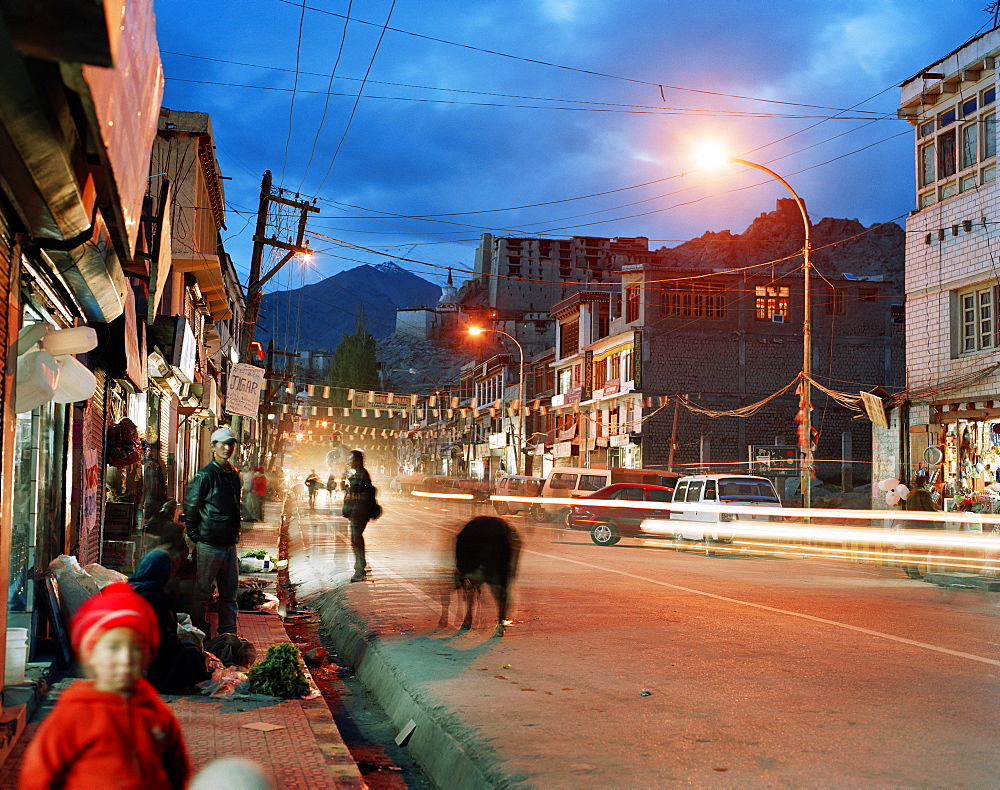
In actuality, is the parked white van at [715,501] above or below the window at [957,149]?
below

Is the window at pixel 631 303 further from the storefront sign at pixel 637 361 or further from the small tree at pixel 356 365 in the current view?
the small tree at pixel 356 365

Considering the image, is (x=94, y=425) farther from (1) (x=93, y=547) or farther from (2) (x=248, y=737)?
(2) (x=248, y=737)

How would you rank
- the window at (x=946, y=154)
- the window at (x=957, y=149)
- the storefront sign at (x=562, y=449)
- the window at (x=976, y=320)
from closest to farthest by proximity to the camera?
the window at (x=957, y=149) < the window at (x=976, y=320) < the window at (x=946, y=154) < the storefront sign at (x=562, y=449)

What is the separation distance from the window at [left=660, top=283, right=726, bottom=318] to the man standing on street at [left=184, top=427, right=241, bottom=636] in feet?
141

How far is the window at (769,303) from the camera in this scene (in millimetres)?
51625

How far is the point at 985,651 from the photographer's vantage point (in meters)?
9.76

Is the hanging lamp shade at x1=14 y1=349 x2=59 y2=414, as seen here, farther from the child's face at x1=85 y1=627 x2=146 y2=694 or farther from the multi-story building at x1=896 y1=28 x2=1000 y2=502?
the multi-story building at x1=896 y1=28 x2=1000 y2=502

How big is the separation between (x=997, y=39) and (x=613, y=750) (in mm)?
23927

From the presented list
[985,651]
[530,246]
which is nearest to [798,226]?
[530,246]

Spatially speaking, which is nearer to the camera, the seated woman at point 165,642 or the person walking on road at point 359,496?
the seated woman at point 165,642

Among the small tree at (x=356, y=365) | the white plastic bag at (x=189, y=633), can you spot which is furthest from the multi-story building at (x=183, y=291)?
the small tree at (x=356, y=365)

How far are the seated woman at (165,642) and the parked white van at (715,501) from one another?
1977cm

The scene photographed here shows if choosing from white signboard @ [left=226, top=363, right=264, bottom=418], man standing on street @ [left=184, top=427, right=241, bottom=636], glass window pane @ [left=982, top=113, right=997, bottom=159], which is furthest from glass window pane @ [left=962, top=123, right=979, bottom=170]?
man standing on street @ [left=184, top=427, right=241, bottom=636]

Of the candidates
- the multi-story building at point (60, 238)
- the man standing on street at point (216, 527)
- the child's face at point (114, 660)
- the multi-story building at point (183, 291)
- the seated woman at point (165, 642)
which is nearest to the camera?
the child's face at point (114, 660)
